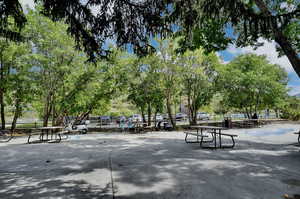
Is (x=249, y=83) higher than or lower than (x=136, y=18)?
higher

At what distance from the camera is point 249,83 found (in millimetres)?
16328

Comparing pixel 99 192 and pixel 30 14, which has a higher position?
pixel 30 14

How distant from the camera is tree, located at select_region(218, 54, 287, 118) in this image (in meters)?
16.3

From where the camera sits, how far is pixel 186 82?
17000 millimetres

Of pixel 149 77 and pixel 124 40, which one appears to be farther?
pixel 149 77

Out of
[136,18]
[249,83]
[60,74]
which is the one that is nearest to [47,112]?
[60,74]

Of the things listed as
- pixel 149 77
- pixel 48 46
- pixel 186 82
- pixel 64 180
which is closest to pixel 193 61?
pixel 186 82

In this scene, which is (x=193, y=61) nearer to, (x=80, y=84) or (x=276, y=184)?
(x=80, y=84)

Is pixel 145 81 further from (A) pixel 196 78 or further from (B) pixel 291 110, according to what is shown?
(B) pixel 291 110

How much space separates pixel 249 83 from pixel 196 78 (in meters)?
5.07

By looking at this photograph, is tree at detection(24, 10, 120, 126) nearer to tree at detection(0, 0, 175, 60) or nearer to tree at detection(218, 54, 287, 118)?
tree at detection(0, 0, 175, 60)

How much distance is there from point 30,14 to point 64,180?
13474 millimetres

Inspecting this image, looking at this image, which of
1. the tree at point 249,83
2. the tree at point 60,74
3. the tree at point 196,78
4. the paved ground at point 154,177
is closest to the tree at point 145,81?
the tree at point 60,74

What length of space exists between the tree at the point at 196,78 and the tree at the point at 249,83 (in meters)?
1.33
